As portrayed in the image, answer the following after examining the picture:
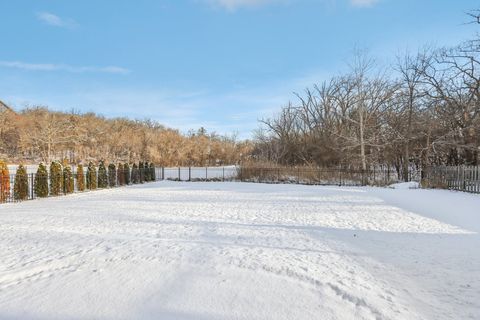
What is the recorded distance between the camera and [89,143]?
43219mm

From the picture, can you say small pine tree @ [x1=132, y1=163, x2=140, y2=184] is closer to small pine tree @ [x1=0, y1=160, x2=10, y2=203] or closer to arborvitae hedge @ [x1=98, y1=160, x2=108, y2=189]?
arborvitae hedge @ [x1=98, y1=160, x2=108, y2=189]

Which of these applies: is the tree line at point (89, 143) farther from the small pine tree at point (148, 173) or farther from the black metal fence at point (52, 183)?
the black metal fence at point (52, 183)

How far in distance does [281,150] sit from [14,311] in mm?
31038

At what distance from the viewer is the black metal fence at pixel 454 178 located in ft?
45.5

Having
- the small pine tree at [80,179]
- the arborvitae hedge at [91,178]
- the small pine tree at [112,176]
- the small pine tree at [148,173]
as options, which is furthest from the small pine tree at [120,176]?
the small pine tree at [80,179]

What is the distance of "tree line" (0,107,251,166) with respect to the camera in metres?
39.4

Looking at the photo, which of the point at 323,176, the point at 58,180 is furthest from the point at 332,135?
the point at 58,180

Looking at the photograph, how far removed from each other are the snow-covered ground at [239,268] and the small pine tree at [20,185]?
5.26 meters

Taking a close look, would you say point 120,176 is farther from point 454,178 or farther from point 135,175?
point 454,178

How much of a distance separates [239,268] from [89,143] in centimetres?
4344

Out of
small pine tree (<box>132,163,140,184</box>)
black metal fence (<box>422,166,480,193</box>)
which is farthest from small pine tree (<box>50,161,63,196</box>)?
black metal fence (<box>422,166,480,193</box>)

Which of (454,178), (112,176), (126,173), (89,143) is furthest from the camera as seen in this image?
(89,143)

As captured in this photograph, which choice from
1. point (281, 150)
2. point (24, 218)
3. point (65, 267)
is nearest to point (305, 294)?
point (65, 267)

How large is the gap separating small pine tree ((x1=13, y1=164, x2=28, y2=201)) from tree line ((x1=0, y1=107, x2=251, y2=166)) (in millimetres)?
24231
